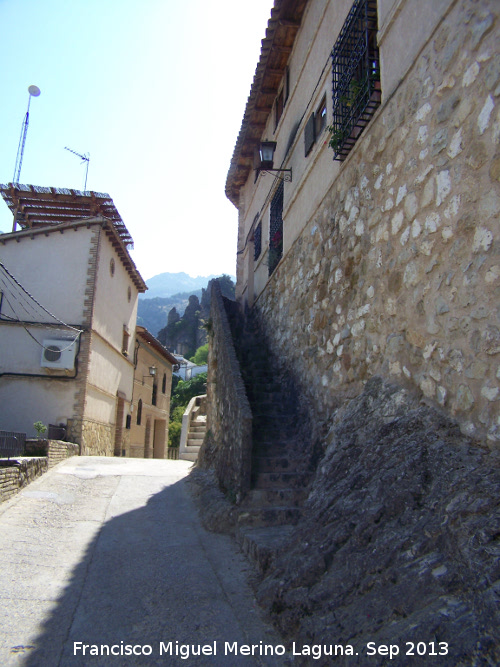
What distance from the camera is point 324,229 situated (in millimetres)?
6043

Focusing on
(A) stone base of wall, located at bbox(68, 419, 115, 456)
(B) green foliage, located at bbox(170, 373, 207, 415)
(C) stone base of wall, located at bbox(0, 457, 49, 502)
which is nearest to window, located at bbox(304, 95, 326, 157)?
(C) stone base of wall, located at bbox(0, 457, 49, 502)

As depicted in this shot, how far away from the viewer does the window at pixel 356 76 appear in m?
4.89

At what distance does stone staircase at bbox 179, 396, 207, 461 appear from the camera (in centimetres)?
1445

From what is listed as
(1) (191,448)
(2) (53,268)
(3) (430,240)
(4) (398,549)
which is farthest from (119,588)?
(2) (53,268)

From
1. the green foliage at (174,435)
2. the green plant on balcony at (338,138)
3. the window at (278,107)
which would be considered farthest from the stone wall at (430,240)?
the green foliage at (174,435)

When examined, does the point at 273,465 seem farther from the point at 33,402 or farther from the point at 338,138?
the point at 33,402

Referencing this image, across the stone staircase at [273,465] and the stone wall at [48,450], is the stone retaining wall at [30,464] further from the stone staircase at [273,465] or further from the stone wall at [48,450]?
the stone staircase at [273,465]

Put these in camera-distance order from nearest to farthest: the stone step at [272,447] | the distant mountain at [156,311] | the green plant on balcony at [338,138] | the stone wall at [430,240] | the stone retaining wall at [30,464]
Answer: the stone wall at [430,240]
the green plant on balcony at [338,138]
the stone step at [272,447]
the stone retaining wall at [30,464]
the distant mountain at [156,311]

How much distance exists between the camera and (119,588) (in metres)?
4.05

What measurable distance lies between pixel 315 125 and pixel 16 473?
682 cm

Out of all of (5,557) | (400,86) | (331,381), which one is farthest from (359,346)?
(5,557)

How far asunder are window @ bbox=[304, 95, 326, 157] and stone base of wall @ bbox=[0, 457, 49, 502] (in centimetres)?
643

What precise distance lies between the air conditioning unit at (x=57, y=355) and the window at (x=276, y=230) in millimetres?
7803

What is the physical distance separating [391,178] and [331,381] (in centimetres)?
221
